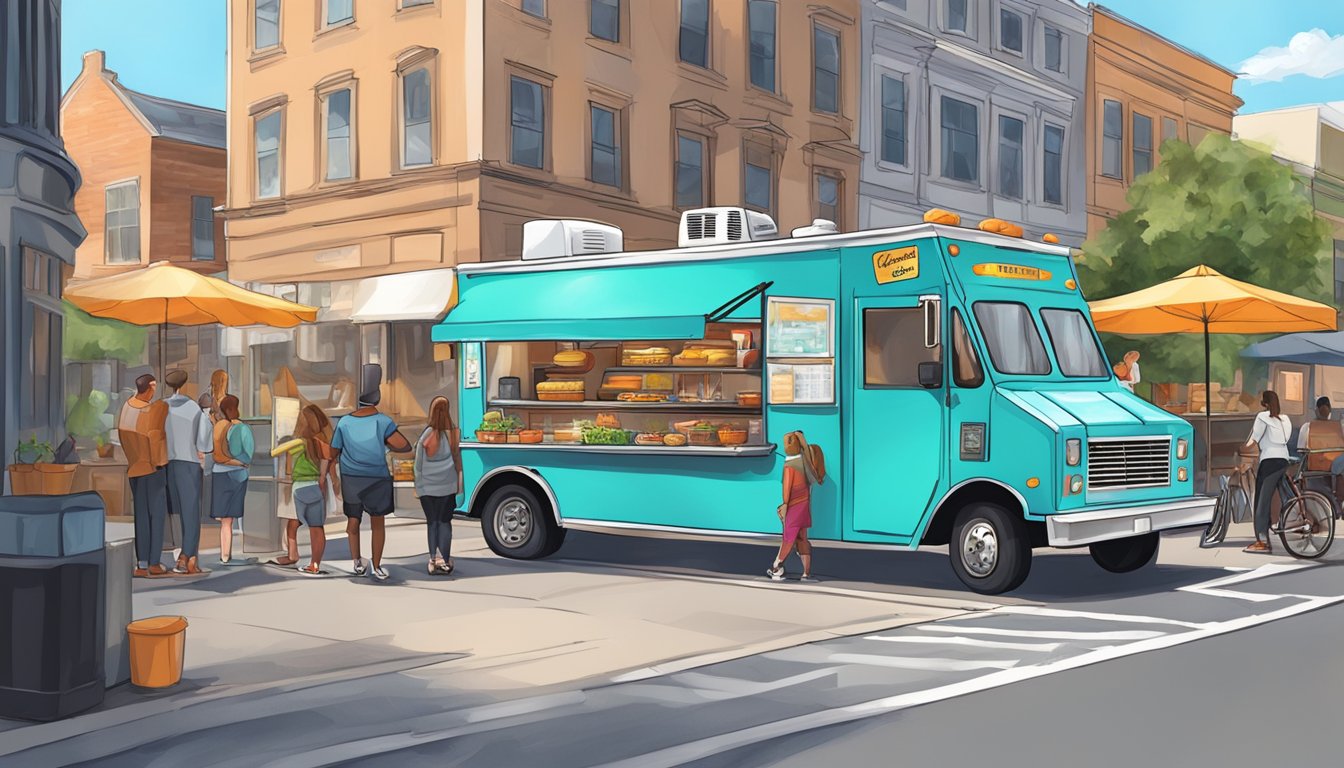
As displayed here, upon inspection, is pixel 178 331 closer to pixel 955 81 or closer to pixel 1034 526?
pixel 955 81

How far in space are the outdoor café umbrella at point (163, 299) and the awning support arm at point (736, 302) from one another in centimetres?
602

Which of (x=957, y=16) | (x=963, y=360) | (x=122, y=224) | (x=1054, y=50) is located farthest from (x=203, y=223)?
(x=963, y=360)

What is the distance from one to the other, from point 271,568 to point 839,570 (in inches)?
220

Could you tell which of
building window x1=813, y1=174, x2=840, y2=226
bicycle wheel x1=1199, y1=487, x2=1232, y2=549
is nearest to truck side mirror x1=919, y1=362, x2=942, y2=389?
bicycle wheel x1=1199, y1=487, x2=1232, y2=549

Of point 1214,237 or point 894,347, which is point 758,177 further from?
point 894,347

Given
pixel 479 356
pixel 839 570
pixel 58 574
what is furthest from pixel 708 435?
pixel 58 574

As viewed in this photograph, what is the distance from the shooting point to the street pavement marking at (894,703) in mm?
6623

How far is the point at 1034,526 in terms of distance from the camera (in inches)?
470

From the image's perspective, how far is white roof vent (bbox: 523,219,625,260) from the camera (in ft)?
51.4

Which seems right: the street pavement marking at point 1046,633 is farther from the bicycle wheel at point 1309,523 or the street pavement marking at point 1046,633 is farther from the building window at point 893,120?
the building window at point 893,120

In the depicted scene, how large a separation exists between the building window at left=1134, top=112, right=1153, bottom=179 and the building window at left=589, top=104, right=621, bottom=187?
2066cm

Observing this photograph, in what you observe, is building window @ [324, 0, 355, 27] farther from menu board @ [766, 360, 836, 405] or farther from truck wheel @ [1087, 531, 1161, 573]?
truck wheel @ [1087, 531, 1161, 573]

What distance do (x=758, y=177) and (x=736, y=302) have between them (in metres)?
16.0

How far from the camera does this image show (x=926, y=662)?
8.91 meters
